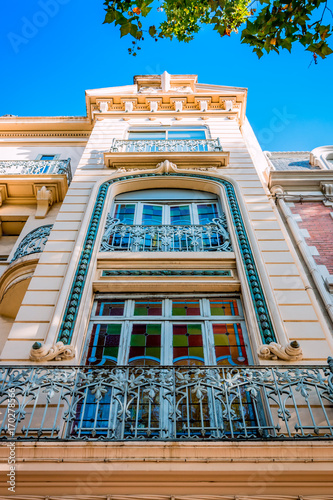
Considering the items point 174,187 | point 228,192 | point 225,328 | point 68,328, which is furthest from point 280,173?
point 68,328

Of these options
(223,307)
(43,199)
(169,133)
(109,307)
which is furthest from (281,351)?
(169,133)

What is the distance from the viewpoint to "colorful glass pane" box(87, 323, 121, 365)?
6.78 m

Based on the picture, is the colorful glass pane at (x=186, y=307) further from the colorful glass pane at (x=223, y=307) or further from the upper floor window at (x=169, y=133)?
the upper floor window at (x=169, y=133)

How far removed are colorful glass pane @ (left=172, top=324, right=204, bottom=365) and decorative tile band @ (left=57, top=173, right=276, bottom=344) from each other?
1005 millimetres

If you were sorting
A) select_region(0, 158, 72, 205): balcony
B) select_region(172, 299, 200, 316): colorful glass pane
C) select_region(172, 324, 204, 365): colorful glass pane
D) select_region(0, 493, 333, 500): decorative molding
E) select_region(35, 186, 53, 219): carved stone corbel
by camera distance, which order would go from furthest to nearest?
select_region(0, 158, 72, 205): balcony → select_region(35, 186, 53, 219): carved stone corbel → select_region(172, 299, 200, 316): colorful glass pane → select_region(172, 324, 204, 365): colorful glass pane → select_region(0, 493, 333, 500): decorative molding

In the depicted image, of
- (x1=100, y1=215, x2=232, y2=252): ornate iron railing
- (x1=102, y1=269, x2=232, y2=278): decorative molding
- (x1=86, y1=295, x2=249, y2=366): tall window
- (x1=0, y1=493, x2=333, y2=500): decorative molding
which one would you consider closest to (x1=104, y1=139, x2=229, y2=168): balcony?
(x1=100, y1=215, x2=232, y2=252): ornate iron railing

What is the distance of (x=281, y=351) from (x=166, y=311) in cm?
213

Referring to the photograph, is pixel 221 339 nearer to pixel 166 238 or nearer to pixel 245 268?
pixel 245 268

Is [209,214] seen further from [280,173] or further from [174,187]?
[280,173]

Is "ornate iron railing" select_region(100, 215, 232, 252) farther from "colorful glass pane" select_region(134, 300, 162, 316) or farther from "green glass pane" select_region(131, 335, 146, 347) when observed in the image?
"green glass pane" select_region(131, 335, 146, 347)

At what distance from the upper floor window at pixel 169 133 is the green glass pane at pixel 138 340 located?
8127 millimetres

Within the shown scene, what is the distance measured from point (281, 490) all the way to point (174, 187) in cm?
813

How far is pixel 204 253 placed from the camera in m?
8.51

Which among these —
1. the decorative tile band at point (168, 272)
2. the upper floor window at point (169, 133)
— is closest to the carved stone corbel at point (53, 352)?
the decorative tile band at point (168, 272)
